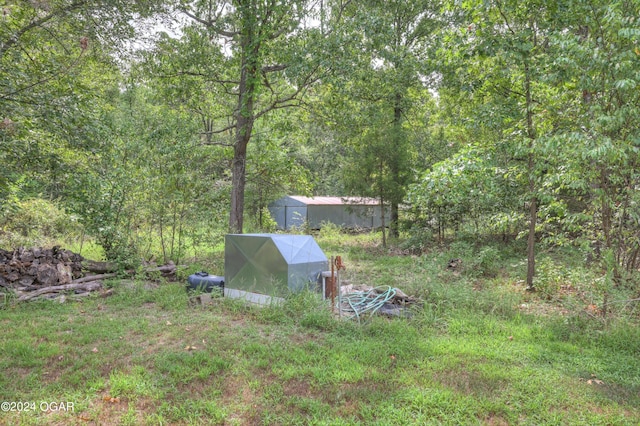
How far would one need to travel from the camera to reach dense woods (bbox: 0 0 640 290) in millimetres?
4410

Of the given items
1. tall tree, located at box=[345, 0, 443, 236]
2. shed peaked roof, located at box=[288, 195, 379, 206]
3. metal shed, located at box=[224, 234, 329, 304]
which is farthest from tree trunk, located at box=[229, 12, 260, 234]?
shed peaked roof, located at box=[288, 195, 379, 206]

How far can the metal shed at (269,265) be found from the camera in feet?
17.0

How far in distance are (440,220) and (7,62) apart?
10.5m

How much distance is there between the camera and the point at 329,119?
9.52 metres

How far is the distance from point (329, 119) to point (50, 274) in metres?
6.83

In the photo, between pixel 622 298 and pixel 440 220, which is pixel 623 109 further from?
pixel 440 220

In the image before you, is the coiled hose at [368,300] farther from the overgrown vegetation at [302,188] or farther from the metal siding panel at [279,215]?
the metal siding panel at [279,215]

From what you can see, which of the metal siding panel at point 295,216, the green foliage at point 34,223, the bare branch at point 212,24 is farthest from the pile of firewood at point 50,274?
the metal siding panel at point 295,216

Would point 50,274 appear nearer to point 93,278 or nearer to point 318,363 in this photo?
point 93,278

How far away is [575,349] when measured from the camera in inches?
153

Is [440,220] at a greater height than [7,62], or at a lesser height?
lesser

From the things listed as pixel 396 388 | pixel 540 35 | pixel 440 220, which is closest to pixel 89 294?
pixel 396 388

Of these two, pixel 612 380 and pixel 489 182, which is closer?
pixel 612 380

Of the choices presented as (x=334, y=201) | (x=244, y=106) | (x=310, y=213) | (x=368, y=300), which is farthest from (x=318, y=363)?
(x=334, y=201)
